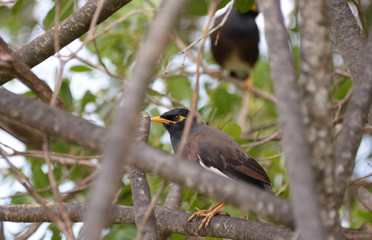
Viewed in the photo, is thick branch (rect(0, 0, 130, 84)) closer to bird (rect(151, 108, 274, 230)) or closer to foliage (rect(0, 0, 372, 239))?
foliage (rect(0, 0, 372, 239))

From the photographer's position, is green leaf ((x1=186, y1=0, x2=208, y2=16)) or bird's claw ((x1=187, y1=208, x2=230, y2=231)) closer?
bird's claw ((x1=187, y1=208, x2=230, y2=231))

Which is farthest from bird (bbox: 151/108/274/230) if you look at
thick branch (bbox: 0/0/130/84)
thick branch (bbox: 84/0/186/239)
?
thick branch (bbox: 84/0/186/239)

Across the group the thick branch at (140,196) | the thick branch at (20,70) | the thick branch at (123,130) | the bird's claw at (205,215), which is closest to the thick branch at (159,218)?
the bird's claw at (205,215)

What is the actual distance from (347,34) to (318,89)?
53.7 inches

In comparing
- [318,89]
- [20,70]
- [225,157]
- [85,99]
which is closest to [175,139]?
[225,157]

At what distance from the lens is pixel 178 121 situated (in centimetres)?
381

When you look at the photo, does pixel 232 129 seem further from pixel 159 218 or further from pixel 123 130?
pixel 123 130

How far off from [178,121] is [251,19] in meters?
3.38

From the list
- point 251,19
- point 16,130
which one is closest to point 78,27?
point 16,130

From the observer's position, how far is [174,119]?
3816mm

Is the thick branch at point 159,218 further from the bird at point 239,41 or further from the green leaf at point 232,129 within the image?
the bird at point 239,41

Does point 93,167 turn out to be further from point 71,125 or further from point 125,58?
point 71,125

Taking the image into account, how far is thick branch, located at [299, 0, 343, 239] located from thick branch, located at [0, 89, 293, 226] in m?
0.14

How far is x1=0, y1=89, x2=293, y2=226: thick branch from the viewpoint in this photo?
4.17ft
